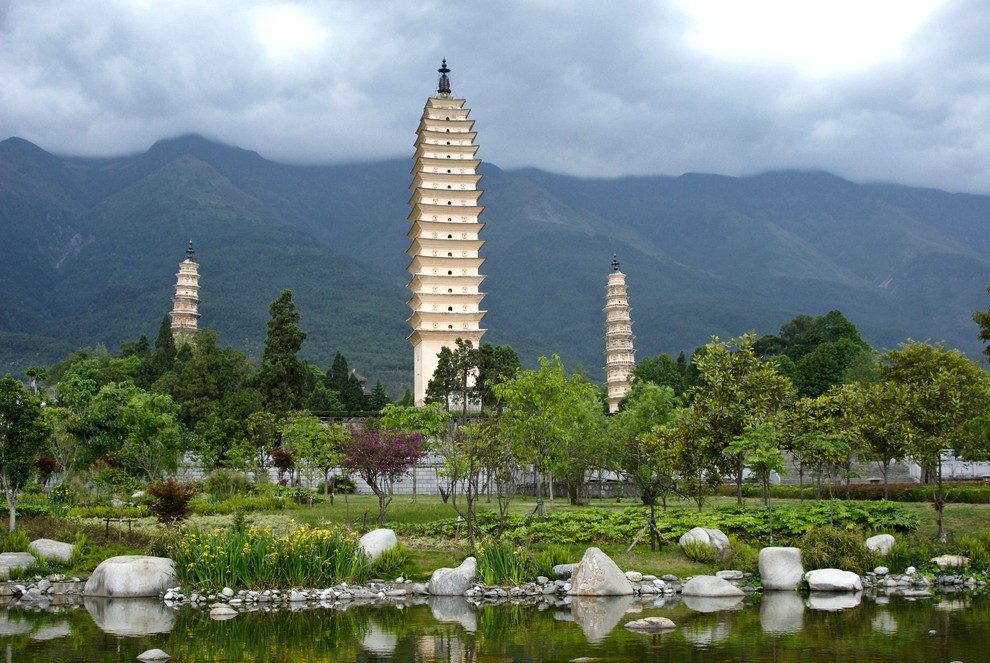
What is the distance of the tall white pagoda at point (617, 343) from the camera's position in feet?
294

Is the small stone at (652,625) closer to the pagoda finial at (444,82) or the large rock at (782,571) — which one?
the large rock at (782,571)

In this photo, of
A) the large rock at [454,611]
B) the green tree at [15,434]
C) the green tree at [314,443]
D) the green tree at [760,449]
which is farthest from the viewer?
the green tree at [314,443]

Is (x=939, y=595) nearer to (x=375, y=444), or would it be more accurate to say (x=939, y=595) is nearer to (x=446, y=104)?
(x=375, y=444)

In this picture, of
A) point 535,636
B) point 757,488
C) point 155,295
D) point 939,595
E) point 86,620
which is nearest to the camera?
point 535,636

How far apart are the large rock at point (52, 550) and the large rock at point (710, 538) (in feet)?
41.4

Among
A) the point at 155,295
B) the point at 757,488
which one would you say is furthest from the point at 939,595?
the point at 155,295

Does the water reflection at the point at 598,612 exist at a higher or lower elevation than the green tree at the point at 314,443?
lower

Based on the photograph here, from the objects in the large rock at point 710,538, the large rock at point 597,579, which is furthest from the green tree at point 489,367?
the large rock at point 597,579

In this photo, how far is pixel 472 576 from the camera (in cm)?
1872

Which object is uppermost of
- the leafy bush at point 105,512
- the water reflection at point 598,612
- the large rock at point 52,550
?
the leafy bush at point 105,512

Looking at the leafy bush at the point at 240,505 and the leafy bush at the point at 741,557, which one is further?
the leafy bush at the point at 240,505

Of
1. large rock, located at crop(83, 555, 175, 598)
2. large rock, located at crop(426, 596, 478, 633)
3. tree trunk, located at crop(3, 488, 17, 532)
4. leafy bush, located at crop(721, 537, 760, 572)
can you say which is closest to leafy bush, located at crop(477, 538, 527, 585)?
large rock, located at crop(426, 596, 478, 633)

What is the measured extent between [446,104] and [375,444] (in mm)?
54811

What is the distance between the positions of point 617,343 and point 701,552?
233ft
